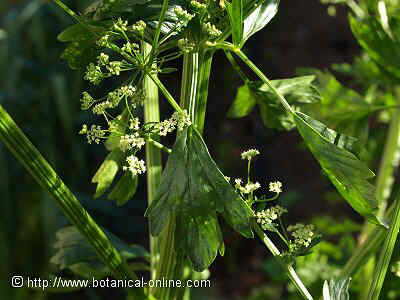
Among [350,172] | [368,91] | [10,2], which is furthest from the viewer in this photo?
[10,2]

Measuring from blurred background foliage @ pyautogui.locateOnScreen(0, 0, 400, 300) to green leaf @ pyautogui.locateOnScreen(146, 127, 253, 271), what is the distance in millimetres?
1558

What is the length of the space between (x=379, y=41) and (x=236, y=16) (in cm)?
41

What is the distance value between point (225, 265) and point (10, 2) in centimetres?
183

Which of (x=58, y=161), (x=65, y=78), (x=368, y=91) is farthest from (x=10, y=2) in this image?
(x=368, y=91)

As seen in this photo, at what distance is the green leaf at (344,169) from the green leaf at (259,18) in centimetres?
11

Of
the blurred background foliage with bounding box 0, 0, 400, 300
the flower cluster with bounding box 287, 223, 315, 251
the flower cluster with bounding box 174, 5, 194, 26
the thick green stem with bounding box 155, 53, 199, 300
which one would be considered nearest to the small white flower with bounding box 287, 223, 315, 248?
the flower cluster with bounding box 287, 223, 315, 251

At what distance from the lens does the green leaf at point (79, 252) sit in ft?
2.55

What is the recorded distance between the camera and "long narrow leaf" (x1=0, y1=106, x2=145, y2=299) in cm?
54

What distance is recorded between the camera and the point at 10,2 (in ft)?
10.2

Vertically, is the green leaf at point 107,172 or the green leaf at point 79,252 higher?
the green leaf at point 107,172

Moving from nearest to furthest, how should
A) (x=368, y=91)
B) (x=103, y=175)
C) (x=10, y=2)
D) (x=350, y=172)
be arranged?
(x=350, y=172), (x=103, y=175), (x=368, y=91), (x=10, y=2)

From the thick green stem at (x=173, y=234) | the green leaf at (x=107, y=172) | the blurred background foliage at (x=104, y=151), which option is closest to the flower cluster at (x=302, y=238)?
the thick green stem at (x=173, y=234)

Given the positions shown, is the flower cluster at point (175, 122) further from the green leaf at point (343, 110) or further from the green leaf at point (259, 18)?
the green leaf at point (343, 110)

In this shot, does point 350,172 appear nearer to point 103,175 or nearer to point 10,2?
point 103,175
